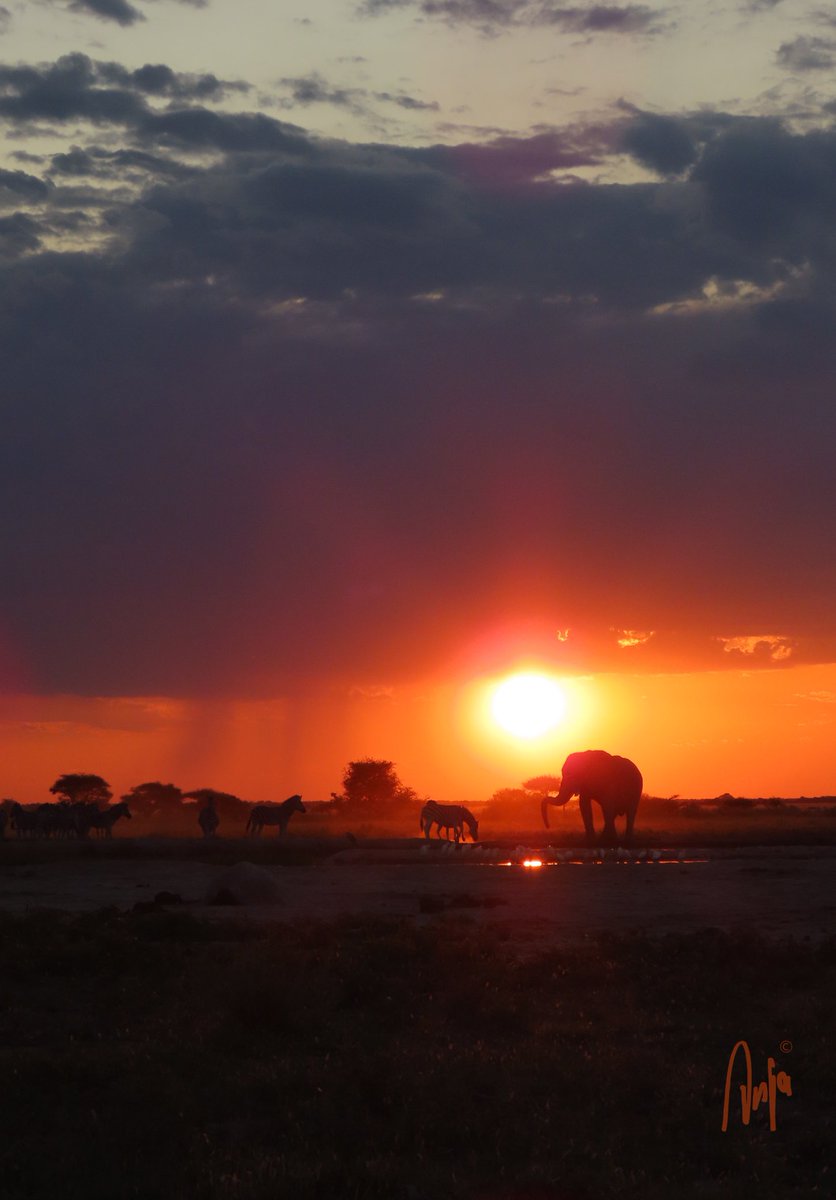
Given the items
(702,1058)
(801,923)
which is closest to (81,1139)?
(702,1058)

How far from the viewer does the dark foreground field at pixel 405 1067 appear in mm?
9805

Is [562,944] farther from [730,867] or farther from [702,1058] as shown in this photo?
[730,867]

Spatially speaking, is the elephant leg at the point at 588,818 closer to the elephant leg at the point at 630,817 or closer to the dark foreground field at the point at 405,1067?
the elephant leg at the point at 630,817

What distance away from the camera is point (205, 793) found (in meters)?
95.1

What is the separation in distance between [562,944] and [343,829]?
47.2 metres

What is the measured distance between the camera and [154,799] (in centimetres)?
9738

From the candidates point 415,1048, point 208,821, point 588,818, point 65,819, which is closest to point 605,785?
point 588,818

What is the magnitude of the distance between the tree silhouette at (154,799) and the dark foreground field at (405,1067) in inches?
3056

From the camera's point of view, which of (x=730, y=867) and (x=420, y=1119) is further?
(x=730, y=867)

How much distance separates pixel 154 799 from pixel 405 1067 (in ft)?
288

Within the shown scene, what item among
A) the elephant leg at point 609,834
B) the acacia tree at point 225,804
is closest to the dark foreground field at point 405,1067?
the elephant leg at point 609,834

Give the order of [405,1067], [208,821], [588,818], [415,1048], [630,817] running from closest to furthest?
[405,1067], [415,1048], [588,818], [630,817], [208,821]

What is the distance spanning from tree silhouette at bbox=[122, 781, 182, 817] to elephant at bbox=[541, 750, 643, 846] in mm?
53905
